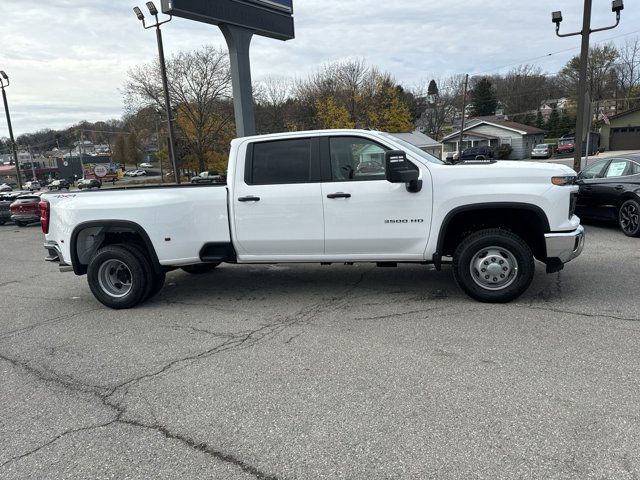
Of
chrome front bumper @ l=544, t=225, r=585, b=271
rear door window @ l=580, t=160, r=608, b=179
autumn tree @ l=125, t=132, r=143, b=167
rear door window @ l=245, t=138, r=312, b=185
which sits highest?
autumn tree @ l=125, t=132, r=143, b=167

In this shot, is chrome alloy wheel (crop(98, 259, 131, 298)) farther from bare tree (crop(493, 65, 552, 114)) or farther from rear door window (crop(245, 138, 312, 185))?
bare tree (crop(493, 65, 552, 114))

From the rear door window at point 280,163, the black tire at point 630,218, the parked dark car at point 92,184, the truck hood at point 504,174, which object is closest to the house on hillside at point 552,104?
the parked dark car at point 92,184

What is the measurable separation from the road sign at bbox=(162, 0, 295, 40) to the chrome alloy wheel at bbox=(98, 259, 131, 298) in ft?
22.6

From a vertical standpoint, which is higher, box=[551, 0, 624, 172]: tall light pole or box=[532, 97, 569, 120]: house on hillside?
box=[532, 97, 569, 120]: house on hillside

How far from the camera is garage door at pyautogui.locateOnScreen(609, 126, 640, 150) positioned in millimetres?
49188

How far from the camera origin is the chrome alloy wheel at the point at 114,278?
19.2 ft

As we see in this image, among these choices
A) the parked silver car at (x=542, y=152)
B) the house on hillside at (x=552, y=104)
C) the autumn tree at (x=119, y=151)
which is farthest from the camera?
the autumn tree at (x=119, y=151)

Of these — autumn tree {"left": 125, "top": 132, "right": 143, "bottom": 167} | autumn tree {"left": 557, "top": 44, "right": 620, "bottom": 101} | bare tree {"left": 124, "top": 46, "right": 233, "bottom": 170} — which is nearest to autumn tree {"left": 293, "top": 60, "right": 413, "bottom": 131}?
bare tree {"left": 124, "top": 46, "right": 233, "bottom": 170}

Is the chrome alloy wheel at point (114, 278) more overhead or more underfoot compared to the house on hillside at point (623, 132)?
more underfoot

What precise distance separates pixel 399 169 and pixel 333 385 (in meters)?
2.35

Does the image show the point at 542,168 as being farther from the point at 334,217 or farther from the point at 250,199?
the point at 250,199

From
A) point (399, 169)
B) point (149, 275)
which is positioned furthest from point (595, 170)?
point (149, 275)

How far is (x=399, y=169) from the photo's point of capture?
191 inches

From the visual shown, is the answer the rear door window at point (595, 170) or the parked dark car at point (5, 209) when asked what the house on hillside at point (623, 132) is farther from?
the parked dark car at point (5, 209)
